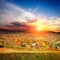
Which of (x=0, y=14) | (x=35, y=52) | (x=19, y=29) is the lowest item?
(x=35, y=52)

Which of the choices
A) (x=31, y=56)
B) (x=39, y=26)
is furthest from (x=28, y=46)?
(x=39, y=26)

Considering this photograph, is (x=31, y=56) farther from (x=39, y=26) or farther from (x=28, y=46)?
(x=39, y=26)

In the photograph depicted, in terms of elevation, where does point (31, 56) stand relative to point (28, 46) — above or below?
below

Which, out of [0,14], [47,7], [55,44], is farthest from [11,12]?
[55,44]

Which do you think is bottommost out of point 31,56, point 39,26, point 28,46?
point 31,56

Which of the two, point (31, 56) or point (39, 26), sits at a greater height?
point (39, 26)

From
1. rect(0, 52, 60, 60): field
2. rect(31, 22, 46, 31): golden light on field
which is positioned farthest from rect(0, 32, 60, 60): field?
rect(31, 22, 46, 31): golden light on field

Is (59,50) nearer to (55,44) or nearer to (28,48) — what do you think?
(55,44)

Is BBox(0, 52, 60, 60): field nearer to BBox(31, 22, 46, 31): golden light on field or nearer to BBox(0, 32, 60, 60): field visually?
BBox(0, 32, 60, 60): field

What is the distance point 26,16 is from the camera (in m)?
5.17

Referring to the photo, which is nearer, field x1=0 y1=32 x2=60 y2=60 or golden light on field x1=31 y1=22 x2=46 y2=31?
field x1=0 y1=32 x2=60 y2=60

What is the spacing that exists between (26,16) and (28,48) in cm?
65

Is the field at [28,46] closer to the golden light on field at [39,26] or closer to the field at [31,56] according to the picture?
the field at [31,56]

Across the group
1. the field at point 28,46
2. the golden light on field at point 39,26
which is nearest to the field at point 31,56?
the field at point 28,46
